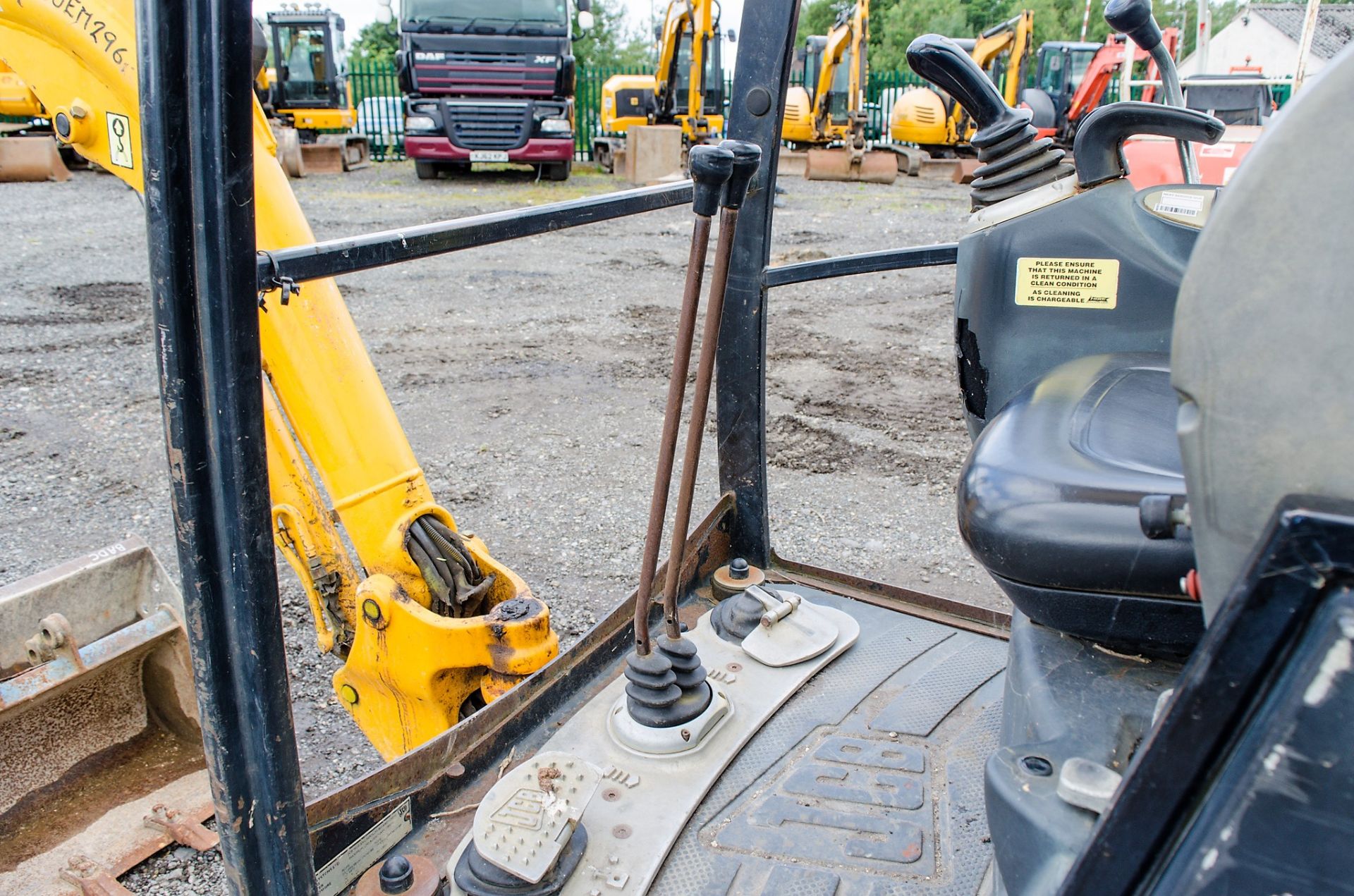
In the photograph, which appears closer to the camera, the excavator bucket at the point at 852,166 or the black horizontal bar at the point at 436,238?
the black horizontal bar at the point at 436,238

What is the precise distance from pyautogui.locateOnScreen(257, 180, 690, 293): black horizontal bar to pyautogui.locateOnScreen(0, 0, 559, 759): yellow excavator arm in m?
0.39

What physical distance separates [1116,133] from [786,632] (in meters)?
0.92

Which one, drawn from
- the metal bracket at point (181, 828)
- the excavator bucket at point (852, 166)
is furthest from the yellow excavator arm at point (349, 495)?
the excavator bucket at point (852, 166)

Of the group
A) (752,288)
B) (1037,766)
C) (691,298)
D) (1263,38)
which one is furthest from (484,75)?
(1263,38)

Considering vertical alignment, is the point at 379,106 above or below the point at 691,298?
above

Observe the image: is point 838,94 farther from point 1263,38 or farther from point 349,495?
Answer: point 1263,38

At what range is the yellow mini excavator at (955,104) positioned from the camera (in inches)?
580

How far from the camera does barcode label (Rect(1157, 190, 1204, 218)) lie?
1.44 meters

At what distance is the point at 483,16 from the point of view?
42.6ft

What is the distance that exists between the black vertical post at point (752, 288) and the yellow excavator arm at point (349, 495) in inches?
22.0

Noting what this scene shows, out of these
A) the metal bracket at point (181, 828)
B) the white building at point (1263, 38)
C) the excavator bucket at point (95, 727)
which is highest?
the white building at point (1263, 38)

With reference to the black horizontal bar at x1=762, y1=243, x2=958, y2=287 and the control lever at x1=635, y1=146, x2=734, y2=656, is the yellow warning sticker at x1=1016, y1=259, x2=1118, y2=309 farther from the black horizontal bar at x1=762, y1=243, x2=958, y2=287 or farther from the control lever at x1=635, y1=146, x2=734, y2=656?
the control lever at x1=635, y1=146, x2=734, y2=656

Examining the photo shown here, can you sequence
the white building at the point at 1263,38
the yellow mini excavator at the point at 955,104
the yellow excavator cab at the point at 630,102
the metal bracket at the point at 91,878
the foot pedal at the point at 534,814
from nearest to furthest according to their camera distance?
the foot pedal at the point at 534,814, the metal bracket at the point at 91,878, the yellow mini excavator at the point at 955,104, the yellow excavator cab at the point at 630,102, the white building at the point at 1263,38

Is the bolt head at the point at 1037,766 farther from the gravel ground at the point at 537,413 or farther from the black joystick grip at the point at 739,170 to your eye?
the gravel ground at the point at 537,413
